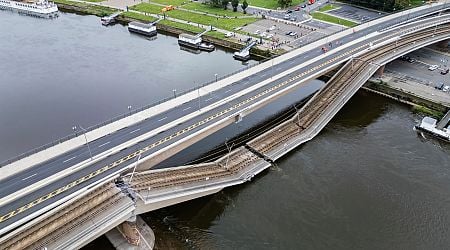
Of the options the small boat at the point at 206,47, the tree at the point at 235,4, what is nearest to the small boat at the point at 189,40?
the small boat at the point at 206,47

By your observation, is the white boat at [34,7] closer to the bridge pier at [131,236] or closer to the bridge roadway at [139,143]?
the bridge roadway at [139,143]

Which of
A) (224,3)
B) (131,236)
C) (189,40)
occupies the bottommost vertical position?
(131,236)

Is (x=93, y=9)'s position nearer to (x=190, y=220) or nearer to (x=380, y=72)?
(x=380, y=72)

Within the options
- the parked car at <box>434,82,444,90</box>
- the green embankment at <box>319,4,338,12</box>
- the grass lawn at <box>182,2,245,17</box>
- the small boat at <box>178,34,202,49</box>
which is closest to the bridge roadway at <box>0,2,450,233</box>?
the parked car at <box>434,82,444,90</box>

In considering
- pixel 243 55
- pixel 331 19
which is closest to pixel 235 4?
pixel 331 19

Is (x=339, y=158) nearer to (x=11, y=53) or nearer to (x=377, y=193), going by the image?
(x=377, y=193)
